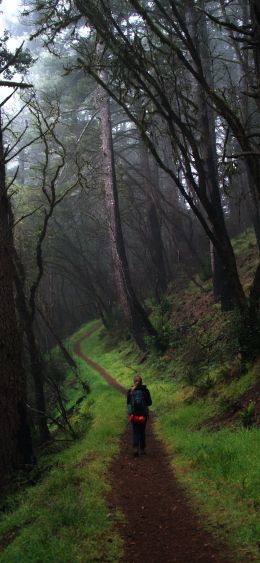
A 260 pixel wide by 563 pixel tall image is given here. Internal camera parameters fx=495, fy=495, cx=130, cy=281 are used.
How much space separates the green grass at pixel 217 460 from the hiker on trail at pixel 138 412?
59 cm

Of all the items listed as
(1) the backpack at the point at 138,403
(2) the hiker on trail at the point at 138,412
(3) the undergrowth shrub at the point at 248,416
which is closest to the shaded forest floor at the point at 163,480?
(3) the undergrowth shrub at the point at 248,416

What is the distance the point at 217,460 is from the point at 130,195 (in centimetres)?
2315

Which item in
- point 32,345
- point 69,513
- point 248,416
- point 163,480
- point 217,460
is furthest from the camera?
point 32,345

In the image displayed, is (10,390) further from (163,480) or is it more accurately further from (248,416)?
(248,416)

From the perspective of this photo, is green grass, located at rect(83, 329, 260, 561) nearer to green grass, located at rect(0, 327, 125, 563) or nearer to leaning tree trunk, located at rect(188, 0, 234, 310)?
green grass, located at rect(0, 327, 125, 563)

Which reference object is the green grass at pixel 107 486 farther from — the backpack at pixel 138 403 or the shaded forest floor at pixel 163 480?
the backpack at pixel 138 403

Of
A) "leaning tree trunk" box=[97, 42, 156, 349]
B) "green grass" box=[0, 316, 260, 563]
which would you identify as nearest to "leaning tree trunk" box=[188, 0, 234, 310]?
"green grass" box=[0, 316, 260, 563]

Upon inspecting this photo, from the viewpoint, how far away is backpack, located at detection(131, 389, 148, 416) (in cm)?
966

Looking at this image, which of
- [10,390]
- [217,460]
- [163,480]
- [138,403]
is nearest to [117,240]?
[138,403]

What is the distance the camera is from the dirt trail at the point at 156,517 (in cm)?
507

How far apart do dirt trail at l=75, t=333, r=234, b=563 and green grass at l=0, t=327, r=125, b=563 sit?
0.65ft

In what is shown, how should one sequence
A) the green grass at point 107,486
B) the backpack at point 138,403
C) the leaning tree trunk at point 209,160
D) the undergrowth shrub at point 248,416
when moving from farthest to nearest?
the leaning tree trunk at point 209,160
the backpack at point 138,403
the undergrowth shrub at point 248,416
the green grass at point 107,486

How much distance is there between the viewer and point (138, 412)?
9633 millimetres

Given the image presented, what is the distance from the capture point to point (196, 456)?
7.76m
